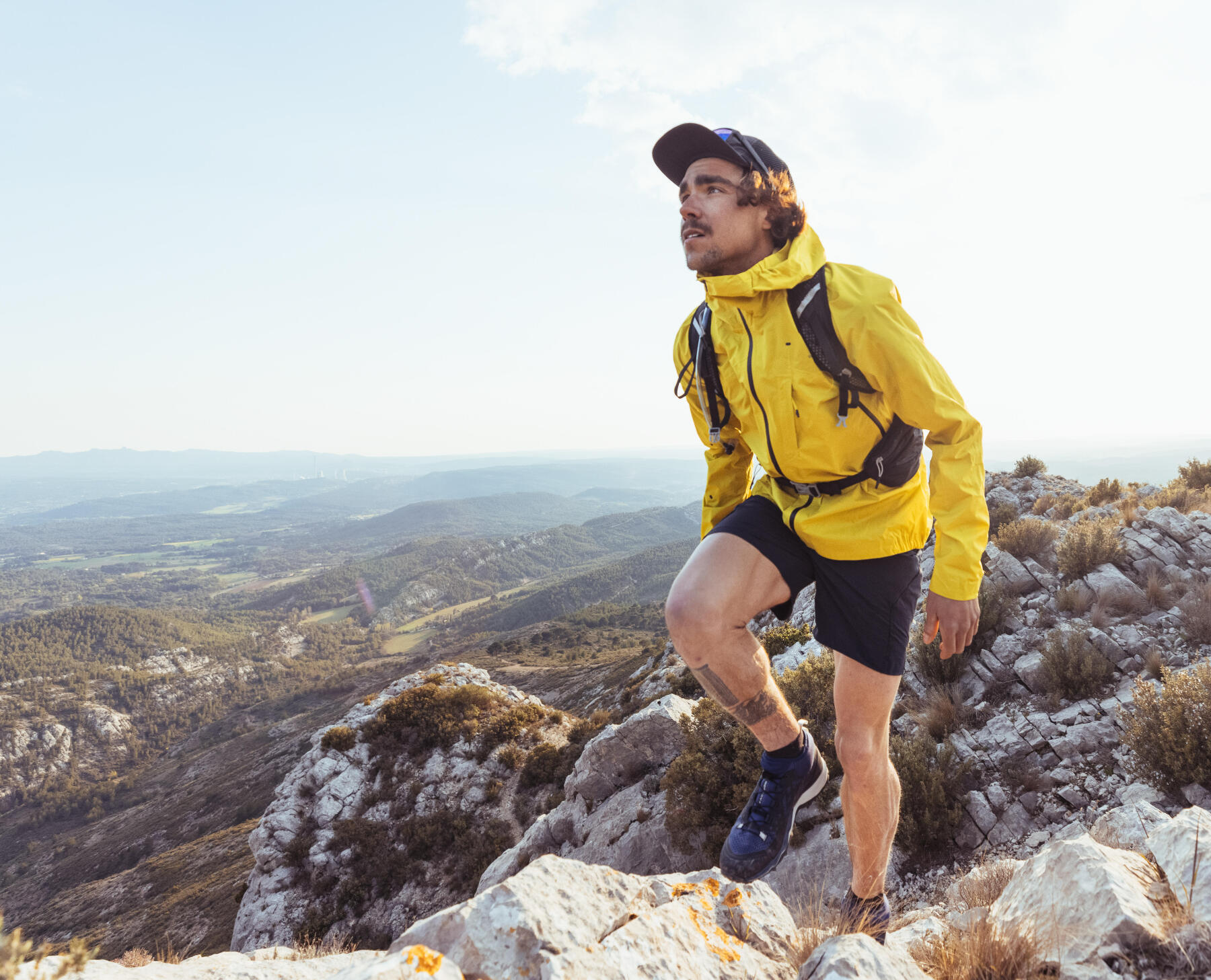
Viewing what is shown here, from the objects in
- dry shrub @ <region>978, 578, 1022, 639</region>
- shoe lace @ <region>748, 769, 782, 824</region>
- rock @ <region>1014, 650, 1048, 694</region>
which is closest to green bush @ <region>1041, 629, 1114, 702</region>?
rock @ <region>1014, 650, 1048, 694</region>

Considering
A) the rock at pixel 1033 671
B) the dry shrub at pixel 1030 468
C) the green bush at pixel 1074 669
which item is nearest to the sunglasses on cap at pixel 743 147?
the green bush at pixel 1074 669

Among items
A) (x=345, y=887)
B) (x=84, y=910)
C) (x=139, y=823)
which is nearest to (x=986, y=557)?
(x=345, y=887)

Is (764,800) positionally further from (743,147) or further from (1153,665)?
(1153,665)

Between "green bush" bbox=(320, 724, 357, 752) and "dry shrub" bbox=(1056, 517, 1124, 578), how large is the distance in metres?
16.2

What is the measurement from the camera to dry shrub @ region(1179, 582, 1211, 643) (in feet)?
18.7

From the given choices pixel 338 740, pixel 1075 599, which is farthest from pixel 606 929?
pixel 338 740

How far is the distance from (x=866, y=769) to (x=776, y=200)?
9.47 ft

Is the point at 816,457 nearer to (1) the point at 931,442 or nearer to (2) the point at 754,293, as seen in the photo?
(1) the point at 931,442

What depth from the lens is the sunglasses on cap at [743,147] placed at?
8.91 feet

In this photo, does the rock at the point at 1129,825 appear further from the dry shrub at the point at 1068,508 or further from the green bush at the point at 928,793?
the dry shrub at the point at 1068,508

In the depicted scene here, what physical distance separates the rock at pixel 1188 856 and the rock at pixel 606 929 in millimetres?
1566

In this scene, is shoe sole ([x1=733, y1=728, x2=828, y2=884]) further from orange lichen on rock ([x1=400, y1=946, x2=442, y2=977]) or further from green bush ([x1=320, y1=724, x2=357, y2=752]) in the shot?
green bush ([x1=320, y1=724, x2=357, y2=752])

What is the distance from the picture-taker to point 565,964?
2.02 metres

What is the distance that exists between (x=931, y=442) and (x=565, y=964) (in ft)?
Result: 8.64
